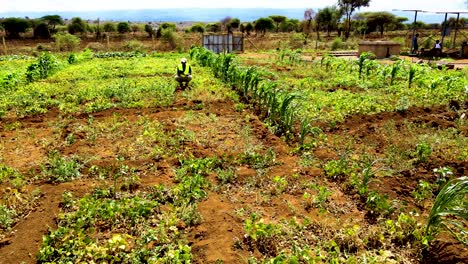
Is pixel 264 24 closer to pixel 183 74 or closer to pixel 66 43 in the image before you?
pixel 66 43

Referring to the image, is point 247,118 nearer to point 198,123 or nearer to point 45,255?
point 198,123

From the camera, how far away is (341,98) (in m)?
9.53

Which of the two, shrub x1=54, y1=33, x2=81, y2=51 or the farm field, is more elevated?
shrub x1=54, y1=33, x2=81, y2=51

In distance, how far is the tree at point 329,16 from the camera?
40831 mm

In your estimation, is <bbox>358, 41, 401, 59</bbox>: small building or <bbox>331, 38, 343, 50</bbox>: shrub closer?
<bbox>358, 41, 401, 59</bbox>: small building

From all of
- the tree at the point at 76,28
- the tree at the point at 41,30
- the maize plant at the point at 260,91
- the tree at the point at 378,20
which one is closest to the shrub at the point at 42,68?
the maize plant at the point at 260,91

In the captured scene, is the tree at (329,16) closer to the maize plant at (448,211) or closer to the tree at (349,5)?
the tree at (349,5)

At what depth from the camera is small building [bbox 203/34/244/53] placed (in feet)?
73.4

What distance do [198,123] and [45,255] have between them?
4.65 metres

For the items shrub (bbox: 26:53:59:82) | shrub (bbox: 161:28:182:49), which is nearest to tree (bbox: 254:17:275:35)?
shrub (bbox: 161:28:182:49)

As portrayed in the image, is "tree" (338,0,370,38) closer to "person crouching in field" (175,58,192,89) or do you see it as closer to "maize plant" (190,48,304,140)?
"maize plant" (190,48,304,140)

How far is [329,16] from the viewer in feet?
135

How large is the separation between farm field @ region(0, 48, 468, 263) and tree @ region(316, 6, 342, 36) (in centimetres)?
3268

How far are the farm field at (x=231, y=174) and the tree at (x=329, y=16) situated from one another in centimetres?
3268
